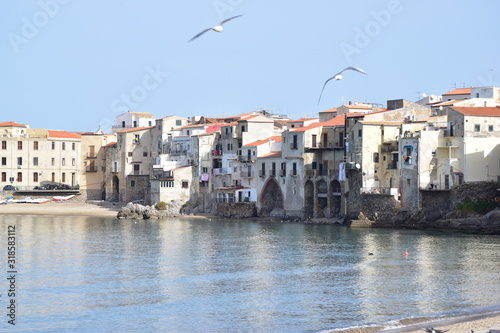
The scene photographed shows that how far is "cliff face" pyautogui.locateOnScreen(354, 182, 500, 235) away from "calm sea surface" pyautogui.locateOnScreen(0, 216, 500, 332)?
3.09 metres

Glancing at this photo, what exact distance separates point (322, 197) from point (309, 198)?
1.36 m

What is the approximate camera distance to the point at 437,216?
238 ft

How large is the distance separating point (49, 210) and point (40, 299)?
2328 inches

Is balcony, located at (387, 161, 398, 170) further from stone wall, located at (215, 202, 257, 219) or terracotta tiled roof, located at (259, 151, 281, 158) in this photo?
stone wall, located at (215, 202, 257, 219)

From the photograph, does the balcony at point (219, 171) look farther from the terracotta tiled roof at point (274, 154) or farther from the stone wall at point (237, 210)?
the terracotta tiled roof at point (274, 154)

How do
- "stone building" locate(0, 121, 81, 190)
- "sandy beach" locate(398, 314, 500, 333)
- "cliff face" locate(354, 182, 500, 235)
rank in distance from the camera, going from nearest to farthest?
"sandy beach" locate(398, 314, 500, 333) → "cliff face" locate(354, 182, 500, 235) → "stone building" locate(0, 121, 81, 190)

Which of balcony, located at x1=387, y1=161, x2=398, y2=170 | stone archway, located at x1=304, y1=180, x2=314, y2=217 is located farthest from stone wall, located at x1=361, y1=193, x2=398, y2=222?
stone archway, located at x1=304, y1=180, x2=314, y2=217

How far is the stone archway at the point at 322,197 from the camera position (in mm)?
81562

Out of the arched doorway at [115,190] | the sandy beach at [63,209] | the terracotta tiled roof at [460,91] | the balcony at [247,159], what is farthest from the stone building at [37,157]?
Answer: the terracotta tiled roof at [460,91]

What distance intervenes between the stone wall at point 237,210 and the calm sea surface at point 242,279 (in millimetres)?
16771

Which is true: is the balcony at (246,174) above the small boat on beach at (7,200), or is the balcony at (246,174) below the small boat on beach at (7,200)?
above

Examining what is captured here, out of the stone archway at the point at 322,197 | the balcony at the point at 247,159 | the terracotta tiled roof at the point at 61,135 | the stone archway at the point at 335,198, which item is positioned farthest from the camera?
the terracotta tiled roof at the point at 61,135

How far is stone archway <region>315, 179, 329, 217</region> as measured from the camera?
8156 cm

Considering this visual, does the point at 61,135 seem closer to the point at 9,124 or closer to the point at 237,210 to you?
the point at 9,124
